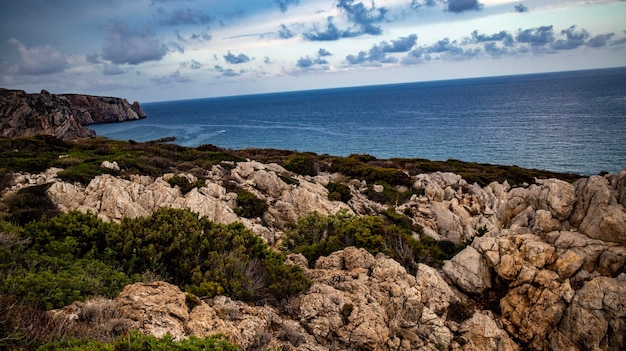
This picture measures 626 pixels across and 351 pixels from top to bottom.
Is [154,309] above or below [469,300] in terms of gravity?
above

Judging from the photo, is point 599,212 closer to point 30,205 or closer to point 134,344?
point 134,344

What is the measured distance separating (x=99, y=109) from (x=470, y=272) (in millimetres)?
173613

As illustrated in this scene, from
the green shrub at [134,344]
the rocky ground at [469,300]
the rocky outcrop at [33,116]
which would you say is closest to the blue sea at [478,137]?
the rocky outcrop at [33,116]

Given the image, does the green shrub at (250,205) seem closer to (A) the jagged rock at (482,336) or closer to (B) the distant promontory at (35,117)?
(A) the jagged rock at (482,336)

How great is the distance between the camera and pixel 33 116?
85.8m

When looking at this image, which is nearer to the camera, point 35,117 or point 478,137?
point 478,137

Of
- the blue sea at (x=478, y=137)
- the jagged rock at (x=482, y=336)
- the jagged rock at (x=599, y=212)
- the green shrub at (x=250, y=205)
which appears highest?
the jagged rock at (x=599, y=212)

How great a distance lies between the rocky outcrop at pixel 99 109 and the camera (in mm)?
145188

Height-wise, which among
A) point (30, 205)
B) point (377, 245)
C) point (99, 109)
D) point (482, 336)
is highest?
point (99, 109)

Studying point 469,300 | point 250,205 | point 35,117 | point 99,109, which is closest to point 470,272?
point 469,300

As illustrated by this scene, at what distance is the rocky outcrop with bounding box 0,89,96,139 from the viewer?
266 ft

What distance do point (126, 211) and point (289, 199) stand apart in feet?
30.7

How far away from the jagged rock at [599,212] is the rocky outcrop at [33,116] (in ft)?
317

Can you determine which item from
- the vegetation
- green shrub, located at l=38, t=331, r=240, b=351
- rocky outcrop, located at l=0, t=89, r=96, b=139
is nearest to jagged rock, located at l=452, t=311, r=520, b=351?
the vegetation
